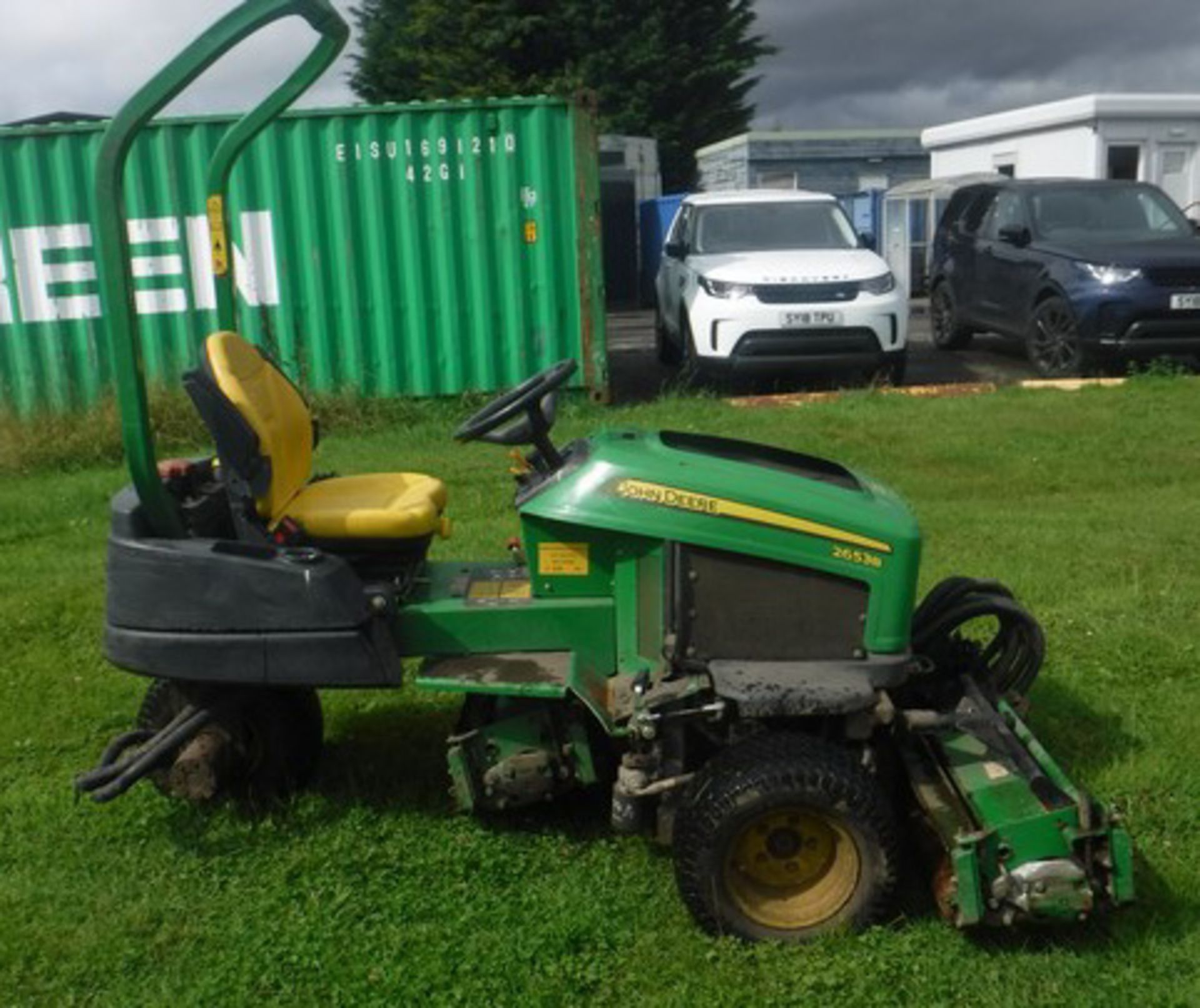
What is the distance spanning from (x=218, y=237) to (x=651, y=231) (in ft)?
63.2

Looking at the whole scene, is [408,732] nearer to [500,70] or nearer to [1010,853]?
[1010,853]

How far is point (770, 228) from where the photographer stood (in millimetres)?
11398

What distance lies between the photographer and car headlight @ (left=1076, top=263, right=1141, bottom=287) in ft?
34.9

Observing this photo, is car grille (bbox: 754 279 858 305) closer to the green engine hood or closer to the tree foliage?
the green engine hood

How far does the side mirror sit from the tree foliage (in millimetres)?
16923

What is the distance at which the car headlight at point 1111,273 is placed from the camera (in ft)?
34.9

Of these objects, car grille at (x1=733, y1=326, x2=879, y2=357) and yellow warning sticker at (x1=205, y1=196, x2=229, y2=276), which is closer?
yellow warning sticker at (x1=205, y1=196, x2=229, y2=276)

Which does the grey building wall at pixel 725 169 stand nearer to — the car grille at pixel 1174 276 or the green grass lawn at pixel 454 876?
the car grille at pixel 1174 276

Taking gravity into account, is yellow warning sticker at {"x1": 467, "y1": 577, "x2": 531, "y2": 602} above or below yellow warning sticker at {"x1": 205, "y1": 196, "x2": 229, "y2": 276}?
below

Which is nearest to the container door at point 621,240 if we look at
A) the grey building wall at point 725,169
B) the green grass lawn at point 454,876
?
the grey building wall at point 725,169

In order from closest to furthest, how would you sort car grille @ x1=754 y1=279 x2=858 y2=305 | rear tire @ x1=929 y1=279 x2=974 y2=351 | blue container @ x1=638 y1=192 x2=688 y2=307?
car grille @ x1=754 y1=279 x2=858 y2=305 < rear tire @ x1=929 y1=279 x2=974 y2=351 < blue container @ x1=638 y1=192 x2=688 y2=307

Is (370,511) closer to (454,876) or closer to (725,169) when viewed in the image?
(454,876)

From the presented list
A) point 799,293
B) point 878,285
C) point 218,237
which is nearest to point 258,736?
point 218,237

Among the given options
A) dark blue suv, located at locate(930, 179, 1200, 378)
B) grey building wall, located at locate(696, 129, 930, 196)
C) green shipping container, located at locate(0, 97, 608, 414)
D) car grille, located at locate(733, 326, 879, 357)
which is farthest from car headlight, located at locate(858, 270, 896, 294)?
grey building wall, located at locate(696, 129, 930, 196)
